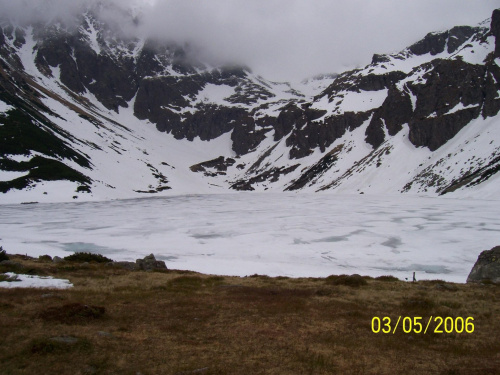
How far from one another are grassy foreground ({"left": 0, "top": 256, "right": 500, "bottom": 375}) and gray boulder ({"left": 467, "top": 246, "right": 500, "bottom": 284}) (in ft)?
8.87

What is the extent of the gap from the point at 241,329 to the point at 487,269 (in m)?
17.8

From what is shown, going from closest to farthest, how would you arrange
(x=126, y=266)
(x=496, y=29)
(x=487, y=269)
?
(x=487, y=269) → (x=126, y=266) → (x=496, y=29)

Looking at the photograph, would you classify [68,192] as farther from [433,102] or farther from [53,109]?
[433,102]

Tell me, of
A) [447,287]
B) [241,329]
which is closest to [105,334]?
[241,329]

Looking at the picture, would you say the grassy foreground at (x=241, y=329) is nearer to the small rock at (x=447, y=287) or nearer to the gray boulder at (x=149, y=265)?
the small rock at (x=447, y=287)

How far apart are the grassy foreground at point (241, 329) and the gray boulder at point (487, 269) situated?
2703 mm

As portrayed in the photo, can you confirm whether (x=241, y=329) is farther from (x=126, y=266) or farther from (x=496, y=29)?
(x=496, y=29)

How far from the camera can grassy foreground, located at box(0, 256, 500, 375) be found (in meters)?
10.1

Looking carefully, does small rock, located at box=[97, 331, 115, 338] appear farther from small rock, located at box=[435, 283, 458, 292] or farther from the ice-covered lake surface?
small rock, located at box=[435, 283, 458, 292]

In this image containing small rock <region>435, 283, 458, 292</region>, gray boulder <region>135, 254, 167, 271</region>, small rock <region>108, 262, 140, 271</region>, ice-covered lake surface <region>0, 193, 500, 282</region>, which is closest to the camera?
small rock <region>435, 283, 458, 292</region>

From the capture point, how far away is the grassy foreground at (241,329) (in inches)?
396

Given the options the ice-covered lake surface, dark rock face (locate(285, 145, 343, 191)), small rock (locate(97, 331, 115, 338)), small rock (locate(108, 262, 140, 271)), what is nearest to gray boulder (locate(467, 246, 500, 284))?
the ice-covered lake surface

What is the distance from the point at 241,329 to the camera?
1334 cm

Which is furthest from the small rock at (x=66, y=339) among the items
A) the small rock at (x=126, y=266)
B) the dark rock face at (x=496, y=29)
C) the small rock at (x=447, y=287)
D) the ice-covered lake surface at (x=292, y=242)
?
the dark rock face at (x=496, y=29)
